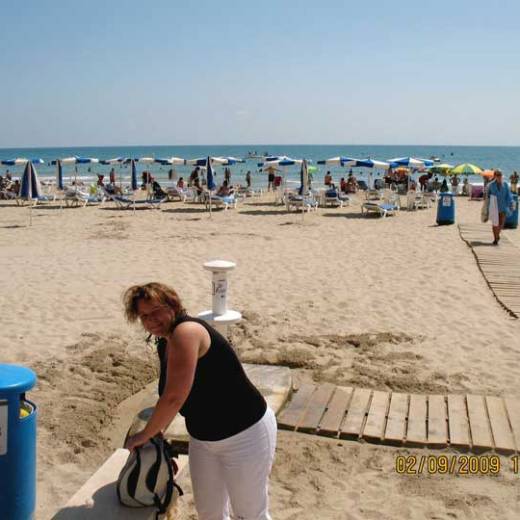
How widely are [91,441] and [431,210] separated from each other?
1688cm

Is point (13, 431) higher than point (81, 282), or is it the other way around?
point (13, 431)

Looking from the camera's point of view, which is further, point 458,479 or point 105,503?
point 458,479

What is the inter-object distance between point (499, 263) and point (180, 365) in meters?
8.88

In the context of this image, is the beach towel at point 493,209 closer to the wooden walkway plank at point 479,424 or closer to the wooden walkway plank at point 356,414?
the wooden walkway plank at point 479,424

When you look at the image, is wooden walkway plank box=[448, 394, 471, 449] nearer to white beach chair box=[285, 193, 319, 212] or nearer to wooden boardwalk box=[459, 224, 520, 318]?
wooden boardwalk box=[459, 224, 520, 318]

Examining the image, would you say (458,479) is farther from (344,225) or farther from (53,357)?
(344,225)

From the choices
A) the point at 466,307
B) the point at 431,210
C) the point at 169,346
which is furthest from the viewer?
the point at 431,210

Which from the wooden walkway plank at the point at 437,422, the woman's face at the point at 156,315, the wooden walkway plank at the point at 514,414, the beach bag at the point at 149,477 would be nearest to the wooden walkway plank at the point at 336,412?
the wooden walkway plank at the point at 437,422

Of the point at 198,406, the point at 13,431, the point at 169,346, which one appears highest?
the point at 169,346

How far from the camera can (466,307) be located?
24.2 ft

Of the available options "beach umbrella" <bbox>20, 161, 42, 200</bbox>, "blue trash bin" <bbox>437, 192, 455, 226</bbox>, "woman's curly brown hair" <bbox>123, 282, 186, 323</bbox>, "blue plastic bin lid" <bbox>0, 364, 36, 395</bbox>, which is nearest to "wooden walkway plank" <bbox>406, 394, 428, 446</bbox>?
"woman's curly brown hair" <bbox>123, 282, 186, 323</bbox>

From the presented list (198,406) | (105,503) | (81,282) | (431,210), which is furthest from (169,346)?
(431,210)

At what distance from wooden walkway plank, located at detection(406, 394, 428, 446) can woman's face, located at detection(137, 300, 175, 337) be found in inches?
92.1

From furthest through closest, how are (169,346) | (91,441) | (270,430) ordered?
(91,441), (270,430), (169,346)
